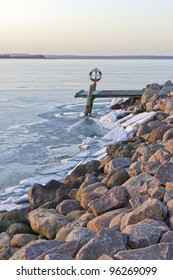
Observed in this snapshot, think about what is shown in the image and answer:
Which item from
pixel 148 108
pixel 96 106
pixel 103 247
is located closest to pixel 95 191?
pixel 103 247

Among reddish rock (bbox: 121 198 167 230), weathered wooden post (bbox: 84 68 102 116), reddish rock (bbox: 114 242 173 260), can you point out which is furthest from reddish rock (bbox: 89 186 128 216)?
weathered wooden post (bbox: 84 68 102 116)

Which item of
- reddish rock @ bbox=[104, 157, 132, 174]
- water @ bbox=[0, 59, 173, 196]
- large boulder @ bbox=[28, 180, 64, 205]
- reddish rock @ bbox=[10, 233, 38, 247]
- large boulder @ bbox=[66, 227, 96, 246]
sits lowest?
water @ bbox=[0, 59, 173, 196]

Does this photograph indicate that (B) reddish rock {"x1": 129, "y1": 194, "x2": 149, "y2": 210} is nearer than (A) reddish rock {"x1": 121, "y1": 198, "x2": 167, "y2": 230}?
No

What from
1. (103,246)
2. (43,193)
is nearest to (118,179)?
(43,193)

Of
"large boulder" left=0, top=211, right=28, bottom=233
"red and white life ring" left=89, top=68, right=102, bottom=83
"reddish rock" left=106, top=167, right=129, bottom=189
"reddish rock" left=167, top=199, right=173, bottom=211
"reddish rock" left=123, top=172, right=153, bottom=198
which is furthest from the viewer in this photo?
"red and white life ring" left=89, top=68, right=102, bottom=83

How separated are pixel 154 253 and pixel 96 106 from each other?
18030 mm

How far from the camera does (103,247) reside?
3.55 meters

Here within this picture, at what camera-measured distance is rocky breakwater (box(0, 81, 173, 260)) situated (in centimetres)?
360

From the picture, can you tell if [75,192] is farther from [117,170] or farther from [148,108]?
[148,108]

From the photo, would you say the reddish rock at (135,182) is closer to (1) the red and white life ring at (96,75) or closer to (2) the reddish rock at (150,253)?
(2) the reddish rock at (150,253)

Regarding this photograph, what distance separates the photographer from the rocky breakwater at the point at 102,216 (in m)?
3.60

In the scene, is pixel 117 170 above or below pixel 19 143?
above

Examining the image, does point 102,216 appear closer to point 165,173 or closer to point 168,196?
point 168,196

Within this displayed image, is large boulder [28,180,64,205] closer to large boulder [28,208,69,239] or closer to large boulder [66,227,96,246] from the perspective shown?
large boulder [28,208,69,239]
